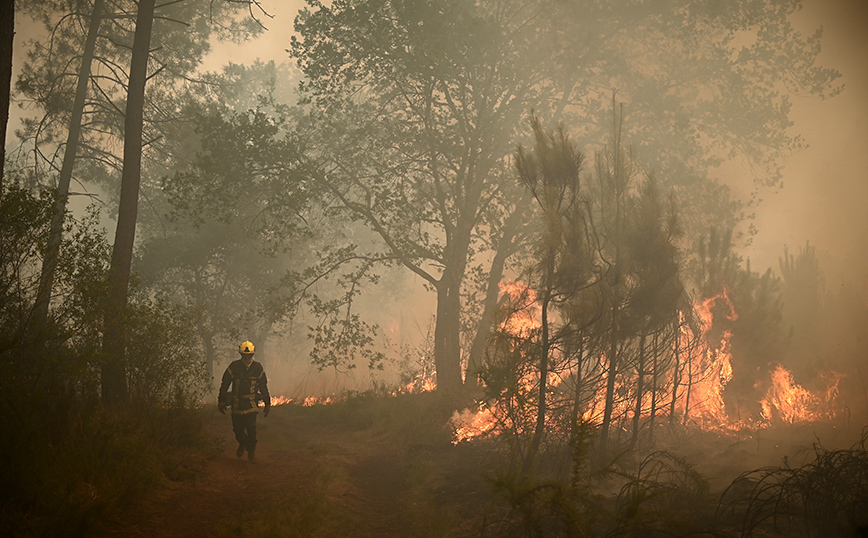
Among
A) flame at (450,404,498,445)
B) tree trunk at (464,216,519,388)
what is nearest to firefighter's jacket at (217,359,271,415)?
flame at (450,404,498,445)

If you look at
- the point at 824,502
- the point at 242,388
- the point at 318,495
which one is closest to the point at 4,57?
the point at 242,388

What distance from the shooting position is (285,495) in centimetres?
757

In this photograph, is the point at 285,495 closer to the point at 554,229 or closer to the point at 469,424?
the point at 469,424

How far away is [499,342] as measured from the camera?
8117mm

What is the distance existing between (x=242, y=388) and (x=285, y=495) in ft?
7.73

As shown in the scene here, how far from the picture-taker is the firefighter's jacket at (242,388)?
9.20 meters

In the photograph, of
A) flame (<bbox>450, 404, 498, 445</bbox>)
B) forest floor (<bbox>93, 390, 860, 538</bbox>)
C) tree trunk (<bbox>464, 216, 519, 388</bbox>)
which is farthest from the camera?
tree trunk (<bbox>464, 216, 519, 388</bbox>)

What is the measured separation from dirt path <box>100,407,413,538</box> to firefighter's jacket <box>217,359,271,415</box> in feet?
2.91

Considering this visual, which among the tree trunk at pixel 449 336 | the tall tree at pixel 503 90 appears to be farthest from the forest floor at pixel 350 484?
the tall tree at pixel 503 90

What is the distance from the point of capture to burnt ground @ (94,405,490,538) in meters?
6.11

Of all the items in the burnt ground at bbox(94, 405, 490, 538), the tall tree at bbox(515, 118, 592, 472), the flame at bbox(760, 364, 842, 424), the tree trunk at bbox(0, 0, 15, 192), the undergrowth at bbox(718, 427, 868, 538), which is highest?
the tree trunk at bbox(0, 0, 15, 192)

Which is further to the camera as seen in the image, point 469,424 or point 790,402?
point 790,402

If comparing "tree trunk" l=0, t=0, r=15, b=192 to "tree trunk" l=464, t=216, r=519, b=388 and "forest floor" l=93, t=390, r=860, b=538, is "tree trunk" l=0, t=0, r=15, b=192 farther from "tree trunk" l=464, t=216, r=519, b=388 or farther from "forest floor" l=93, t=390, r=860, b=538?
"tree trunk" l=464, t=216, r=519, b=388

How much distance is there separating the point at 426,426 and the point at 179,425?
567 cm
